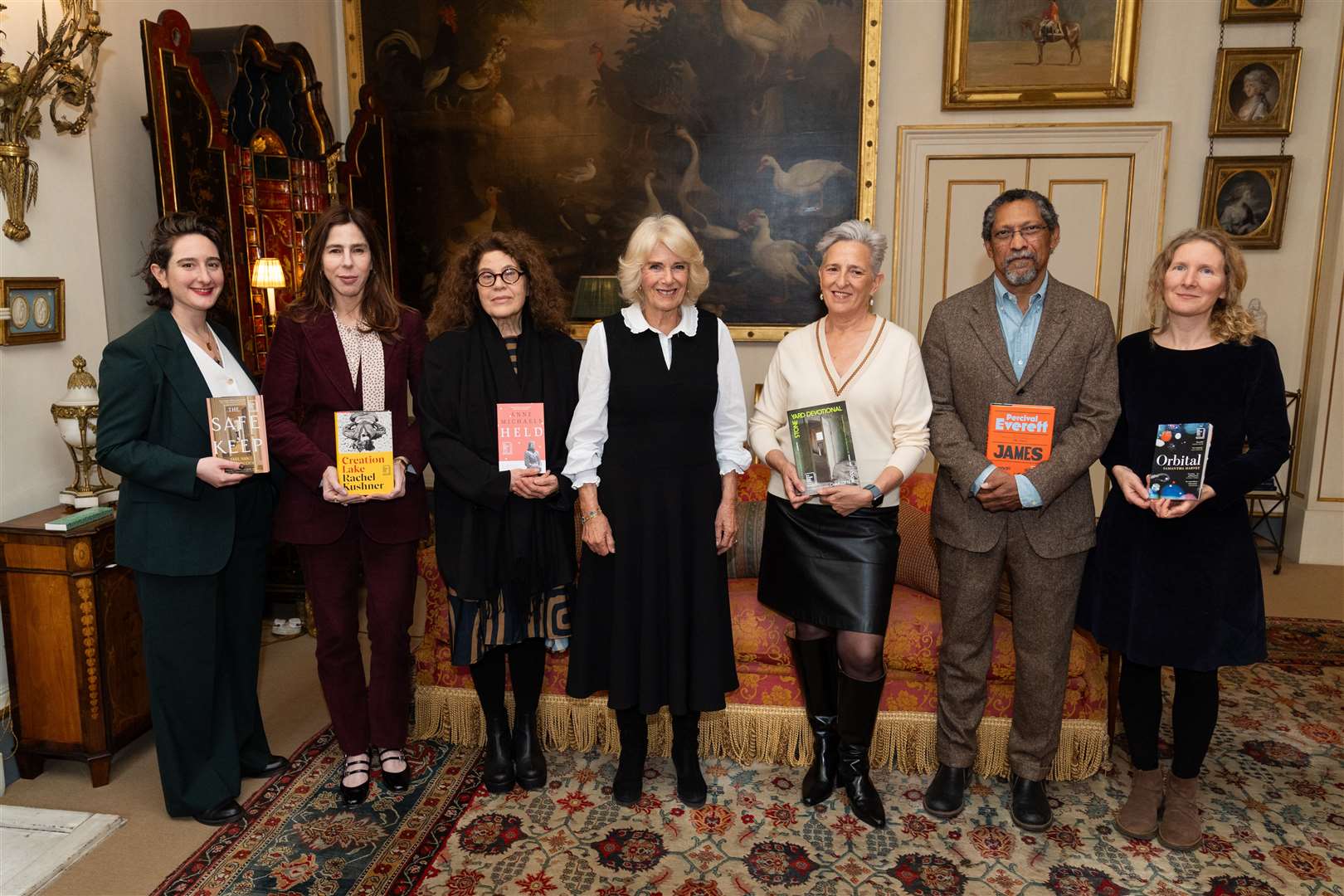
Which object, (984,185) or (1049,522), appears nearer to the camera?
(1049,522)

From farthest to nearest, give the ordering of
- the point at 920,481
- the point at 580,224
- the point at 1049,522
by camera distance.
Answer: the point at 580,224
the point at 920,481
the point at 1049,522

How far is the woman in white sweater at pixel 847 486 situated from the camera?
257cm

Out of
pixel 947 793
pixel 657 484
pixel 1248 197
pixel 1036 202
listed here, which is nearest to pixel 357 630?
pixel 657 484

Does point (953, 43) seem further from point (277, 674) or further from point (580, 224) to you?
point (277, 674)

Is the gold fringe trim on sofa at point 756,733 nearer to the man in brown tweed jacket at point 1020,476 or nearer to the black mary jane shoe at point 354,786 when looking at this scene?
the man in brown tweed jacket at point 1020,476

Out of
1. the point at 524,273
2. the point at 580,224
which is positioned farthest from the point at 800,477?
the point at 580,224

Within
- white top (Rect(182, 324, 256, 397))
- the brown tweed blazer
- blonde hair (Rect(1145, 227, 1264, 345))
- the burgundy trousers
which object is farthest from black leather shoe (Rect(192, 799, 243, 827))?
blonde hair (Rect(1145, 227, 1264, 345))

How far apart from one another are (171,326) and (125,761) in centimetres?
173

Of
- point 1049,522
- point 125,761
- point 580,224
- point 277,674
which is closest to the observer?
point 1049,522

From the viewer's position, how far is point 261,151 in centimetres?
430

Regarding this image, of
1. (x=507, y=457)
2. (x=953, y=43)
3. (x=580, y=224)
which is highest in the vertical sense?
(x=953, y=43)

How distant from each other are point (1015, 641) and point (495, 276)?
2.00 m

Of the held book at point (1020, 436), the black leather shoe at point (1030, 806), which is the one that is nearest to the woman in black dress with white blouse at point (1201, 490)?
the held book at point (1020, 436)

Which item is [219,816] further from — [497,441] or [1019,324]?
[1019,324]
